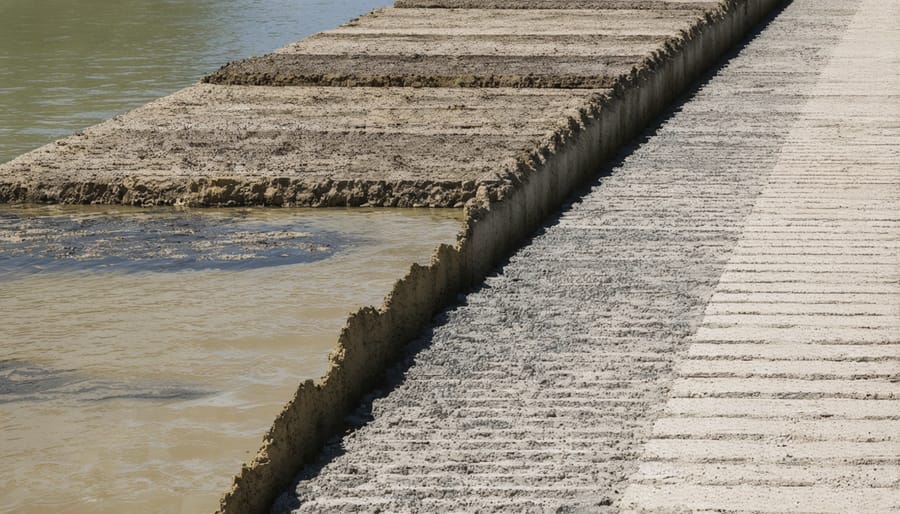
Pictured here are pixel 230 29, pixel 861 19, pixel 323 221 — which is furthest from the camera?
pixel 230 29

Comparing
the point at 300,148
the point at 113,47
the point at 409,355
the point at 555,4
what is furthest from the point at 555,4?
the point at 409,355

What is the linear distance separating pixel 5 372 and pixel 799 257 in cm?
377

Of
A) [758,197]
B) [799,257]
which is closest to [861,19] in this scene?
[758,197]

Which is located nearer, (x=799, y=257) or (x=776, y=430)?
(x=776, y=430)

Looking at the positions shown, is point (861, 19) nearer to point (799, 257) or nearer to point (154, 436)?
point (799, 257)

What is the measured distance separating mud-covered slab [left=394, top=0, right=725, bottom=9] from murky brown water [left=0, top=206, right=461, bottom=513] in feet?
34.3

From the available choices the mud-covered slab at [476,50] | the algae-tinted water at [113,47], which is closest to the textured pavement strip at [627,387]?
the mud-covered slab at [476,50]

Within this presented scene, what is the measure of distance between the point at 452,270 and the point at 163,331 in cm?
154

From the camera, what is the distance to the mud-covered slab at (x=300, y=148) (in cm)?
1016

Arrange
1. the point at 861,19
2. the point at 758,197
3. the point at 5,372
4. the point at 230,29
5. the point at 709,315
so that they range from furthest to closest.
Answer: the point at 230,29 → the point at 861,19 → the point at 758,197 → the point at 5,372 → the point at 709,315

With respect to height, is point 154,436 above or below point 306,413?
below

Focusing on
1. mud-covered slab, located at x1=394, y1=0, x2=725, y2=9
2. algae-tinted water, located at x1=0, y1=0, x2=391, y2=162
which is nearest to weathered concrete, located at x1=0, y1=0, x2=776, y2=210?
algae-tinted water, located at x1=0, y1=0, x2=391, y2=162

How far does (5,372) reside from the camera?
7.06 meters

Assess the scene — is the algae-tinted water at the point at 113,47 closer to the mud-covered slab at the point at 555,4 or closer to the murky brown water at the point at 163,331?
the mud-covered slab at the point at 555,4
